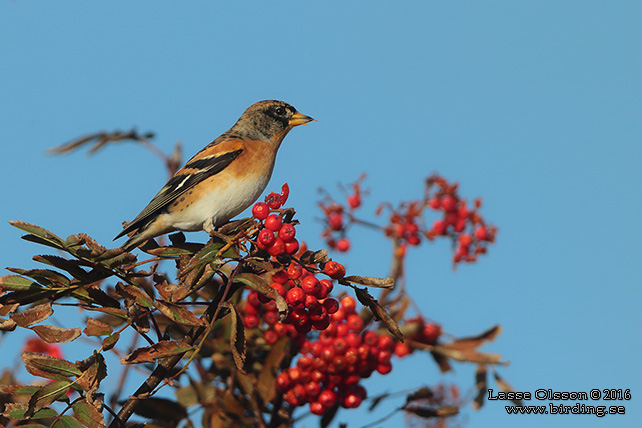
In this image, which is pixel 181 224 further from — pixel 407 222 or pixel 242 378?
pixel 407 222

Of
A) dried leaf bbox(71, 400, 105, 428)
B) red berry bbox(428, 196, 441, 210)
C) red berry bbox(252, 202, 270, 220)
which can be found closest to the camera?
dried leaf bbox(71, 400, 105, 428)

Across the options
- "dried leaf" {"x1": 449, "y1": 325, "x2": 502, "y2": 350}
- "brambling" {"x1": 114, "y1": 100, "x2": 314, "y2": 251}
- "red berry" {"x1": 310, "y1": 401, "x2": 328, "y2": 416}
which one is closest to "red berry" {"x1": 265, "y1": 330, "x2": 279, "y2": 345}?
"red berry" {"x1": 310, "y1": 401, "x2": 328, "y2": 416}

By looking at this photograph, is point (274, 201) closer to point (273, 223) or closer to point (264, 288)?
point (273, 223)

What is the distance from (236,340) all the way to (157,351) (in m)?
0.38

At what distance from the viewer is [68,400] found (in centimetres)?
308

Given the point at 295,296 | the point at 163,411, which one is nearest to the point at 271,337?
the point at 163,411

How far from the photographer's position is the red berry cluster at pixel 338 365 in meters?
5.25

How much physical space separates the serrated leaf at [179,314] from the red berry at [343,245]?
12.9 ft

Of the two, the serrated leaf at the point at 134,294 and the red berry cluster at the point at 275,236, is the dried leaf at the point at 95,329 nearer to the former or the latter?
the serrated leaf at the point at 134,294

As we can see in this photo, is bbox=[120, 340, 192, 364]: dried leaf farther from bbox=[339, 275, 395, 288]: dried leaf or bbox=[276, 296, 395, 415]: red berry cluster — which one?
bbox=[276, 296, 395, 415]: red berry cluster

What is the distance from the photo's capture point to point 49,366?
307 cm

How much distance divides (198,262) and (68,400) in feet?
2.80

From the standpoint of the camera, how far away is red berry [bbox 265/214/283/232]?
3512 millimetres

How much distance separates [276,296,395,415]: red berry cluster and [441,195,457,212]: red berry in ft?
5.49
